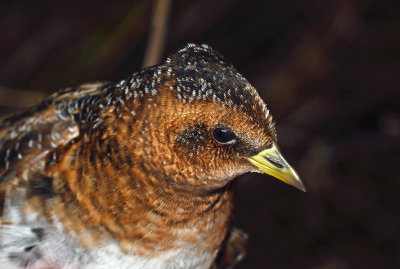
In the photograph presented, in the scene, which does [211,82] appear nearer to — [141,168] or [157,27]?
[141,168]

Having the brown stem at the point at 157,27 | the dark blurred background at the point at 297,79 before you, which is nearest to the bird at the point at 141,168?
the brown stem at the point at 157,27

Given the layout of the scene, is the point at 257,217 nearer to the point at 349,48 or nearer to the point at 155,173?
the point at 349,48

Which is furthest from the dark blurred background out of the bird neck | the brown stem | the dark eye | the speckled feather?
the dark eye

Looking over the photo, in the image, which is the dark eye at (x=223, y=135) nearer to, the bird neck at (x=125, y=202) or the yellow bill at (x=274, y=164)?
the yellow bill at (x=274, y=164)

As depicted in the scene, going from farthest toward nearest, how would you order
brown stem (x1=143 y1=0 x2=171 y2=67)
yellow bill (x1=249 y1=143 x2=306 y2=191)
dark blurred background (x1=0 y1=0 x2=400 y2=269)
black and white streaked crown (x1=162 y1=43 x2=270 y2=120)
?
dark blurred background (x1=0 y1=0 x2=400 y2=269) → brown stem (x1=143 y1=0 x2=171 y2=67) → yellow bill (x1=249 y1=143 x2=306 y2=191) → black and white streaked crown (x1=162 y1=43 x2=270 y2=120)

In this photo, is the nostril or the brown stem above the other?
the brown stem

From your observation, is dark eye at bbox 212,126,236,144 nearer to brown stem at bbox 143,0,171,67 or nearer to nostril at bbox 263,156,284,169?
nostril at bbox 263,156,284,169

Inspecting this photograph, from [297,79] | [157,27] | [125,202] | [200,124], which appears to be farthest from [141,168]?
[297,79]
